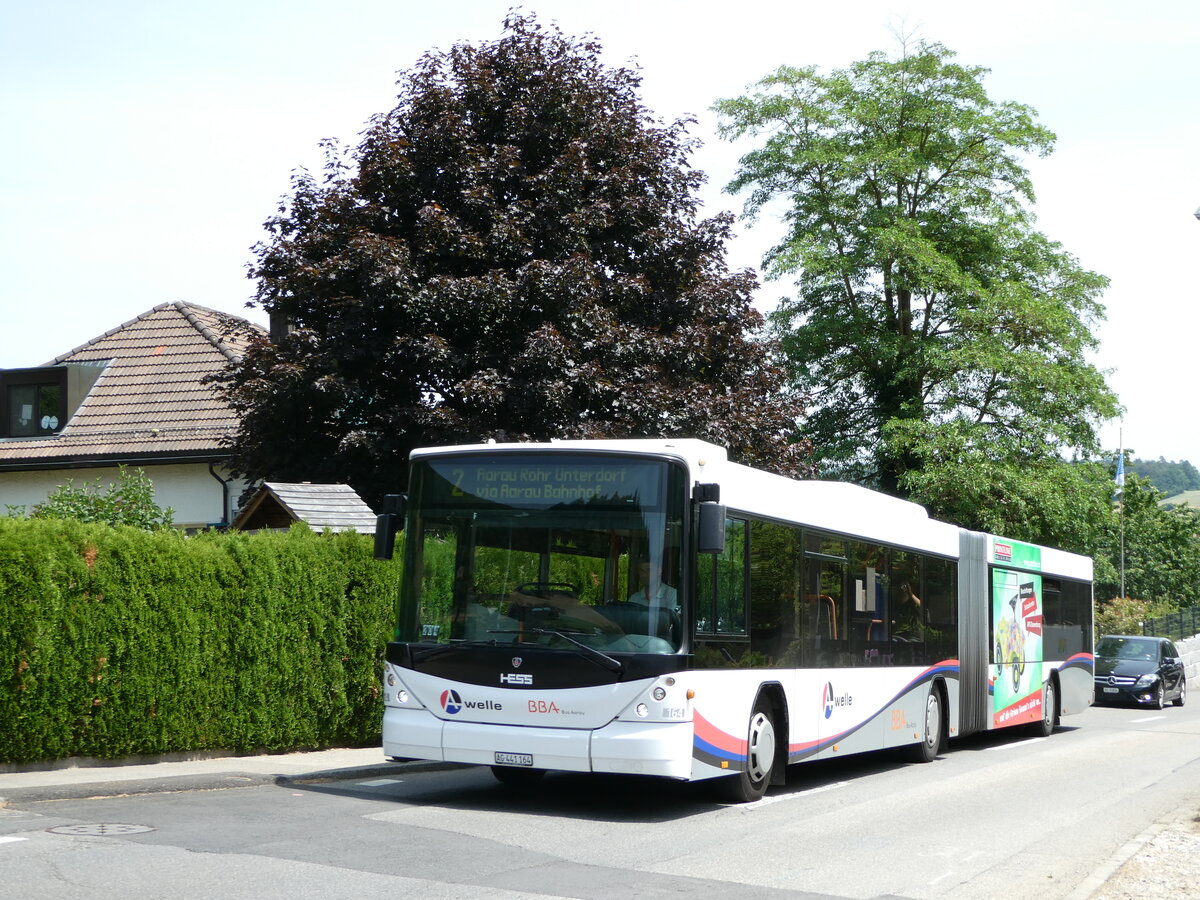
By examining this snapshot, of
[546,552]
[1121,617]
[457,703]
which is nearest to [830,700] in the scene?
[546,552]

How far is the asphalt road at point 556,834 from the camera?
7.76 metres

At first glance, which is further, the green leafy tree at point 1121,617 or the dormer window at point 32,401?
the green leafy tree at point 1121,617

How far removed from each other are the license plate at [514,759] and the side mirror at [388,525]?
208cm

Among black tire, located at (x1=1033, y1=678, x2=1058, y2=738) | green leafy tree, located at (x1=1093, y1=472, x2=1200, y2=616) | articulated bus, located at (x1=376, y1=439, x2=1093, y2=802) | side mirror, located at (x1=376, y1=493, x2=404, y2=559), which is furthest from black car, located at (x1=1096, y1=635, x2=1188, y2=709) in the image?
green leafy tree, located at (x1=1093, y1=472, x2=1200, y2=616)

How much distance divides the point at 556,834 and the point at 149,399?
23.9 metres

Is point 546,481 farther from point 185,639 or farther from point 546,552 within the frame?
point 185,639

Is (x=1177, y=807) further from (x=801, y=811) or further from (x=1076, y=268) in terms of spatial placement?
(x=1076, y=268)

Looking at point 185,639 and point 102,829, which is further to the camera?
point 185,639

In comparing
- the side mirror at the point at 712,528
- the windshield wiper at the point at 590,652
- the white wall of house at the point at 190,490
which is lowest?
the windshield wiper at the point at 590,652

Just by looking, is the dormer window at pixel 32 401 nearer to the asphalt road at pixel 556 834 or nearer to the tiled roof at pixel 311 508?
the tiled roof at pixel 311 508

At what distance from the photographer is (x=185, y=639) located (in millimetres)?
13445

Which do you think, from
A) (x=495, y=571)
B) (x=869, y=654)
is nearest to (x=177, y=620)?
(x=495, y=571)

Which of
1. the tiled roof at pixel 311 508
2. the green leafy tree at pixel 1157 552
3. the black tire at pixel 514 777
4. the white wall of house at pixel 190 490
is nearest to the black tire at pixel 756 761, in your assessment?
the black tire at pixel 514 777

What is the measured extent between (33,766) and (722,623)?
6.18 meters
